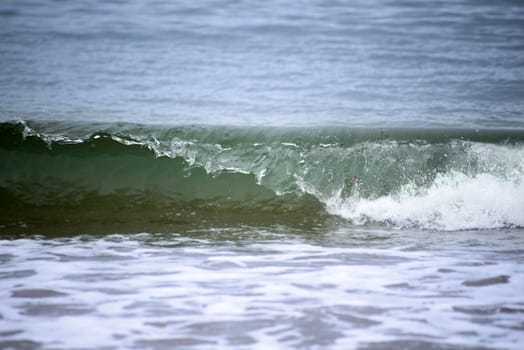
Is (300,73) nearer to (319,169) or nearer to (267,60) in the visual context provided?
(267,60)

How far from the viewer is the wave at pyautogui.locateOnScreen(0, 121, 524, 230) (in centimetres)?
600

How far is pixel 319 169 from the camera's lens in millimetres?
6562

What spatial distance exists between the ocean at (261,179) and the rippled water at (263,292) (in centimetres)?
2

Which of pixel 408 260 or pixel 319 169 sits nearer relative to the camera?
pixel 408 260

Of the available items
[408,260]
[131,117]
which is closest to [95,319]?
[408,260]

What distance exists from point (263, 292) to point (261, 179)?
9.72 ft

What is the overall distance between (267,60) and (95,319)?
8.56m

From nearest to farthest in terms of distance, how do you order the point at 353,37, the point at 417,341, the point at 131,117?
1. the point at 417,341
2. the point at 131,117
3. the point at 353,37

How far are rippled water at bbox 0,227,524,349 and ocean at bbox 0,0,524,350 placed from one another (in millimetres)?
15

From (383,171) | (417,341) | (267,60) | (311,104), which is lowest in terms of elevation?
(417,341)

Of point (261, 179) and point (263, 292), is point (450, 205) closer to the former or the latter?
point (261, 179)

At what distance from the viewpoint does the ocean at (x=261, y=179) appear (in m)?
3.40

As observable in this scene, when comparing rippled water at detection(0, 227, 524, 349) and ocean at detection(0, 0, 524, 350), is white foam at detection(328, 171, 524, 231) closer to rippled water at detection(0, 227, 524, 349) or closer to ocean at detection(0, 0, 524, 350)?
ocean at detection(0, 0, 524, 350)

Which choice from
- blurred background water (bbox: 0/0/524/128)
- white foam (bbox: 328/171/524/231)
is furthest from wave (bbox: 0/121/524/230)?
blurred background water (bbox: 0/0/524/128)
